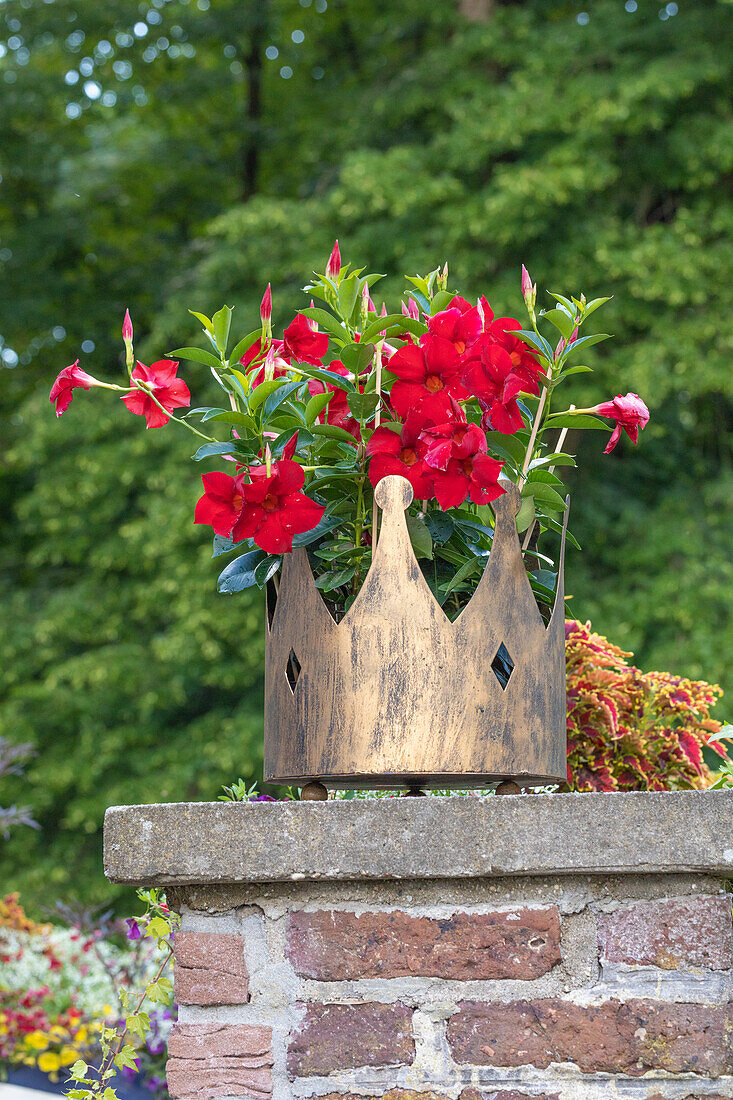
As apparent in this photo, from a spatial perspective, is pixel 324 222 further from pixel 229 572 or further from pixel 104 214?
pixel 229 572

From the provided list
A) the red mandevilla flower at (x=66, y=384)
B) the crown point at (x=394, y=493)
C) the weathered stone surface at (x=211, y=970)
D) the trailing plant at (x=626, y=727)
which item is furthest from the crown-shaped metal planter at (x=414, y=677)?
Result: the trailing plant at (x=626, y=727)

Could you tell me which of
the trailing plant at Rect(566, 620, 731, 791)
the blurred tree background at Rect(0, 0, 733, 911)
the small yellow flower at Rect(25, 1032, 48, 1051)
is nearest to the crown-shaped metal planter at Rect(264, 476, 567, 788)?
the trailing plant at Rect(566, 620, 731, 791)

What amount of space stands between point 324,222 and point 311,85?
2.64 meters

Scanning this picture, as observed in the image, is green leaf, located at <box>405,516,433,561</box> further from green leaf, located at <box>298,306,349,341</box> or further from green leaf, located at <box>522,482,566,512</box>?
green leaf, located at <box>298,306,349,341</box>

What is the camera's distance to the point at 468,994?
3.63 ft

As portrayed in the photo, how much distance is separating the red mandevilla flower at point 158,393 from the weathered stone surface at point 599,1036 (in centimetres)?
81

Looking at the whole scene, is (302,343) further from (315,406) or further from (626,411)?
(626,411)

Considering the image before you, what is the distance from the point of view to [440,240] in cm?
587

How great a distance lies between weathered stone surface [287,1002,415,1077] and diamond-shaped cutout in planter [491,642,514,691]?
15.2 inches

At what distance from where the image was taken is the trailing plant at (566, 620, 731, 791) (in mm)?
1824

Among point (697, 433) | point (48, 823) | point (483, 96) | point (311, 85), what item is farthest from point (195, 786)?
point (311, 85)

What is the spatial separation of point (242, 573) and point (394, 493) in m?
0.24

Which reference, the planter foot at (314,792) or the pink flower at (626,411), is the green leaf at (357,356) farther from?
the planter foot at (314,792)

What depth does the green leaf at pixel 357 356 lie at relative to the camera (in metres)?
1.20
